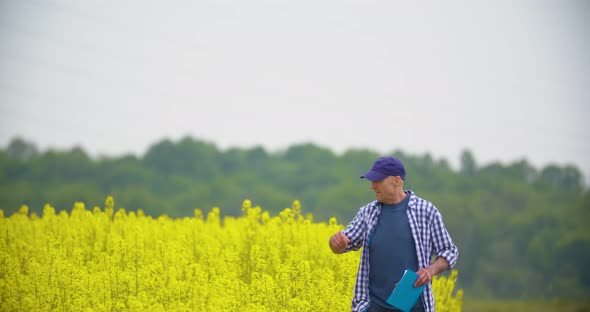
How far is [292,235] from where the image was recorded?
9.03 m

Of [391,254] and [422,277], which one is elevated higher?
[391,254]

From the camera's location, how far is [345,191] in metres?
72.8

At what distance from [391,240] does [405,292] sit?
327 mm

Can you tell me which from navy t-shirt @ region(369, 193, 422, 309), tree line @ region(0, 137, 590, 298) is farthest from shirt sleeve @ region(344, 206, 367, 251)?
tree line @ region(0, 137, 590, 298)

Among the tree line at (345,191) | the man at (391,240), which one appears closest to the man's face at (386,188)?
the man at (391,240)

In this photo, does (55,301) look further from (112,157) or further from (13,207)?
(112,157)

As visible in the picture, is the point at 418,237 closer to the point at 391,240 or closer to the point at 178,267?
the point at 391,240

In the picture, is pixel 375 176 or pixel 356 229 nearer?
pixel 375 176

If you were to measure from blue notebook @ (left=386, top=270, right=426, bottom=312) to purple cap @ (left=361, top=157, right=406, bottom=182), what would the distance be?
21.5 inches

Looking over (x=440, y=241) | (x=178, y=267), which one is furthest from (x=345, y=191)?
(x=440, y=241)

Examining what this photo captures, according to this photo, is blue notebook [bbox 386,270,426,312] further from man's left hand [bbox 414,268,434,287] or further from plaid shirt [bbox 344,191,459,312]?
plaid shirt [bbox 344,191,459,312]

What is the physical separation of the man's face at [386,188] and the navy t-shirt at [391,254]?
115 mm

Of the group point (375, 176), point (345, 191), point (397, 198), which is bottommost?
point (345, 191)

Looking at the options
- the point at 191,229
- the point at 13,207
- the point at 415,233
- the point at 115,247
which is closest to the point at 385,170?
the point at 415,233
